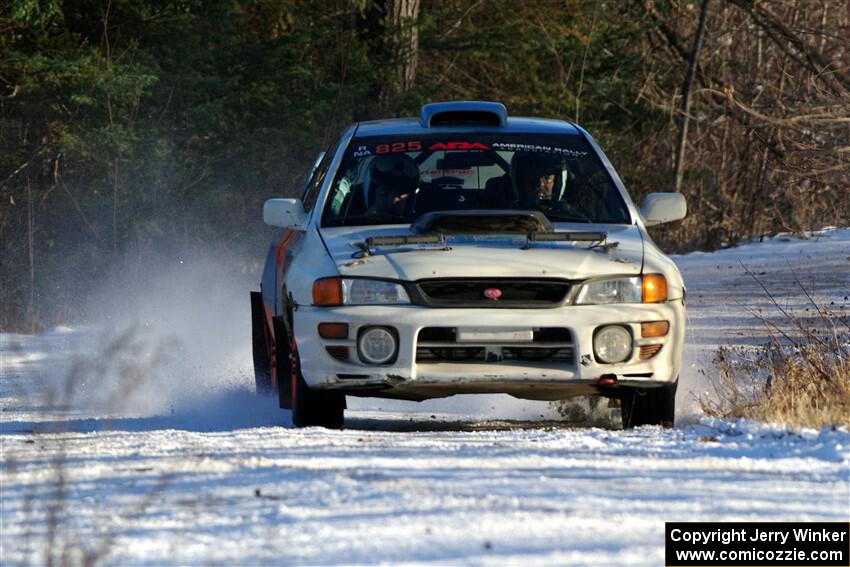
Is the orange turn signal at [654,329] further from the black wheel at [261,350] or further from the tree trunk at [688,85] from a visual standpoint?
the tree trunk at [688,85]

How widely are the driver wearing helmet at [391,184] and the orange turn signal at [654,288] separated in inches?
57.8

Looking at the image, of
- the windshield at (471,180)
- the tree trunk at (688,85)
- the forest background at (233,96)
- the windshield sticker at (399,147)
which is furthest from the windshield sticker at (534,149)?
the tree trunk at (688,85)

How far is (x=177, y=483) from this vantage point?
5.55m

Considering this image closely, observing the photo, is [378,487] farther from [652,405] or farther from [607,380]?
[652,405]

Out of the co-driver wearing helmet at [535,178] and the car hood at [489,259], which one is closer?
the car hood at [489,259]

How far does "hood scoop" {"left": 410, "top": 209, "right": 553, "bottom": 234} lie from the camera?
315 inches

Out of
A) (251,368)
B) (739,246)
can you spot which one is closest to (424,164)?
(251,368)

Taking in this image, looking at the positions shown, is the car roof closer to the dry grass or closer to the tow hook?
the dry grass

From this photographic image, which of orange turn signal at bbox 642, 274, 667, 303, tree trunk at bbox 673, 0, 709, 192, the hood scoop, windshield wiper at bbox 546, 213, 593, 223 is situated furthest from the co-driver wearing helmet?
tree trunk at bbox 673, 0, 709, 192

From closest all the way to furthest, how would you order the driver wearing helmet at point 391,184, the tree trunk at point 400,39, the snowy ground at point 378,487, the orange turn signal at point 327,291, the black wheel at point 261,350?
the snowy ground at point 378,487 < the orange turn signal at point 327,291 < the driver wearing helmet at point 391,184 < the black wheel at point 261,350 < the tree trunk at point 400,39

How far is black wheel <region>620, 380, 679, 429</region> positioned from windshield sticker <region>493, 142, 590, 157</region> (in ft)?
5.33

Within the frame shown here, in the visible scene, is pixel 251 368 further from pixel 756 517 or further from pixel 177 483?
pixel 756 517

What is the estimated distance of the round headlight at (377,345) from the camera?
7.62m

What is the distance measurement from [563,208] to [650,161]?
24.5 meters
